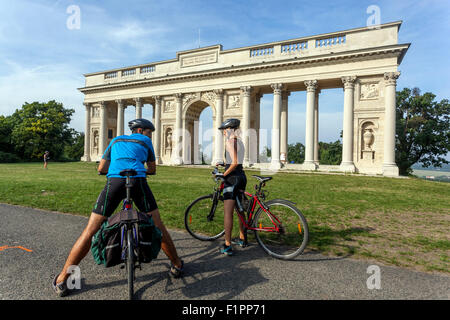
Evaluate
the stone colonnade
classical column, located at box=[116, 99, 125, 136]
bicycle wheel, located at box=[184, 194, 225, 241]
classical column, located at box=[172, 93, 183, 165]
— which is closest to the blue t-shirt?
bicycle wheel, located at box=[184, 194, 225, 241]

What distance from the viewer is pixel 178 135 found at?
32.2 meters

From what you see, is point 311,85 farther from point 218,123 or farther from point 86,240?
point 86,240

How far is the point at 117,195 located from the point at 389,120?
24890mm

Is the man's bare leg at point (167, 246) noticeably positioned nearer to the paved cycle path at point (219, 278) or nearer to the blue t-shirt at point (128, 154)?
the paved cycle path at point (219, 278)

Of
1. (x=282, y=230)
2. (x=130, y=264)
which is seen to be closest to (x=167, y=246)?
(x=130, y=264)

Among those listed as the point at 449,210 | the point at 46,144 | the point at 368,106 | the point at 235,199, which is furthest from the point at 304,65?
the point at 46,144

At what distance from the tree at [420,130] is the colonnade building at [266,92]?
15887 mm

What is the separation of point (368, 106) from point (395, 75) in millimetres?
3152

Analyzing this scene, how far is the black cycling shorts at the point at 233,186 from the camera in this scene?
12.8ft

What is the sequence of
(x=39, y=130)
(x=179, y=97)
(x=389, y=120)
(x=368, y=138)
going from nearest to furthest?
(x=389, y=120)
(x=368, y=138)
(x=179, y=97)
(x=39, y=130)

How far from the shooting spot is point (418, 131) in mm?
34250

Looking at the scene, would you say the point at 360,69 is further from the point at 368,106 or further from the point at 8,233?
the point at 8,233

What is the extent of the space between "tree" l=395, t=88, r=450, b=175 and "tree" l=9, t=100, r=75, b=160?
54005mm
